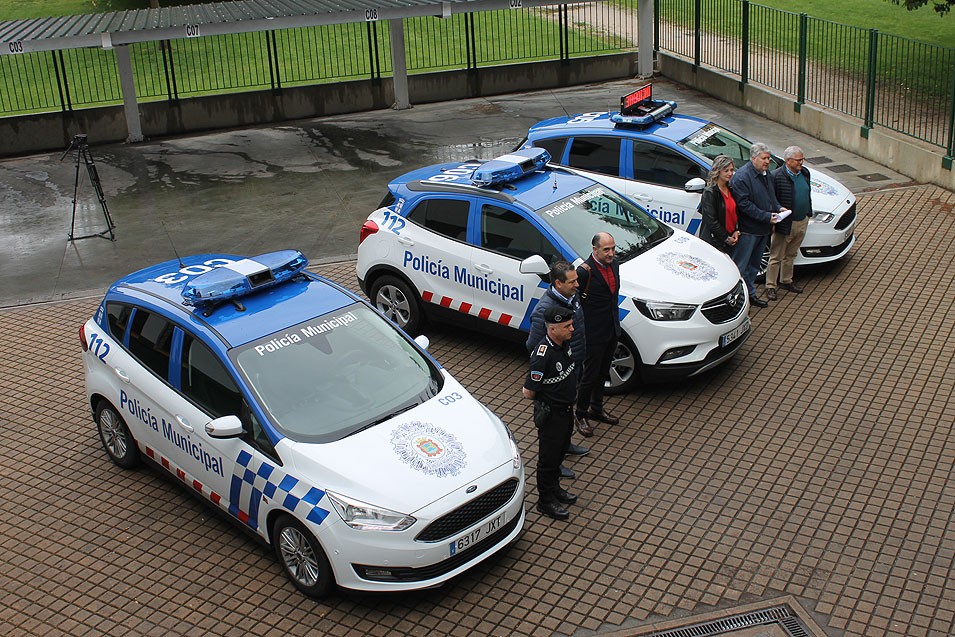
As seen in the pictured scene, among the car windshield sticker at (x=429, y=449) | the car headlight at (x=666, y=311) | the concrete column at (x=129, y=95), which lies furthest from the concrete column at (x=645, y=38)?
the car windshield sticker at (x=429, y=449)

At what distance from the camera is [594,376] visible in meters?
8.72

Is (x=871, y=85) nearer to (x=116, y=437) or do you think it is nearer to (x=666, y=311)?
(x=666, y=311)

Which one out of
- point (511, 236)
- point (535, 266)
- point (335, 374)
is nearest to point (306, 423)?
point (335, 374)

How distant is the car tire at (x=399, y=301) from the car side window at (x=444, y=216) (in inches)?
27.1

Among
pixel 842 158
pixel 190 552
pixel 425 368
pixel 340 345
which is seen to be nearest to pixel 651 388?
pixel 425 368

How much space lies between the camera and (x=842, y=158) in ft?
51.2

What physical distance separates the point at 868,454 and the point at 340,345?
428cm

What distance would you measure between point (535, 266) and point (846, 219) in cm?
446

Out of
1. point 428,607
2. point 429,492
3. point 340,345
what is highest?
point 340,345

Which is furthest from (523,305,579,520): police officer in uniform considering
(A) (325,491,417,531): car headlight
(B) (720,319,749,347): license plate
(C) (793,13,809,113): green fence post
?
(C) (793,13,809,113): green fence post

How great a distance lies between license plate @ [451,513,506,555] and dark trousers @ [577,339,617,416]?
210 cm

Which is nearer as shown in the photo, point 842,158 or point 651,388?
point 651,388

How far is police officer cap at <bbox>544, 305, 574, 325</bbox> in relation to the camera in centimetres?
714

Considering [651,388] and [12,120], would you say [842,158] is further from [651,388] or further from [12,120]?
[12,120]
